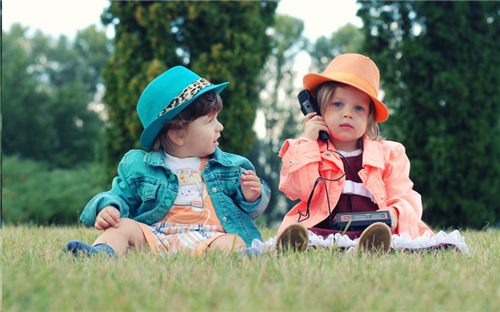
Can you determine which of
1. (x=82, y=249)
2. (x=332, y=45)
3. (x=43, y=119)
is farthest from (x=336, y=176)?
(x=43, y=119)

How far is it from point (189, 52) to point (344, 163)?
5.28 meters

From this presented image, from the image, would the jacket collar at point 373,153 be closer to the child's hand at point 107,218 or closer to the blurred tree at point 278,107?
the child's hand at point 107,218

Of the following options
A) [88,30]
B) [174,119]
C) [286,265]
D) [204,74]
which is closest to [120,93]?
[204,74]

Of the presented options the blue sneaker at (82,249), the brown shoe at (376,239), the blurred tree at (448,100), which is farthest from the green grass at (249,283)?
the blurred tree at (448,100)

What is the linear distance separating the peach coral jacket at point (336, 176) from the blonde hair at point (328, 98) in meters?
0.09

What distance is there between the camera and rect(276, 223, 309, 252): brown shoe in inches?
124

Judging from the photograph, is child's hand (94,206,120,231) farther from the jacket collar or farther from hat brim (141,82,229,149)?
the jacket collar

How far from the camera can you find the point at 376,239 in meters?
3.17

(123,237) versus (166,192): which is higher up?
(166,192)

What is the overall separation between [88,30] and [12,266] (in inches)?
1053

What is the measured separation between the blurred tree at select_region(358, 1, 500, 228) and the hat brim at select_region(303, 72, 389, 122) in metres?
5.11

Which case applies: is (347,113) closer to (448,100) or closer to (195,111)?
(195,111)

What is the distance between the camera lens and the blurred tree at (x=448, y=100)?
873 cm

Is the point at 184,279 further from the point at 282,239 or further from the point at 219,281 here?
the point at 282,239
